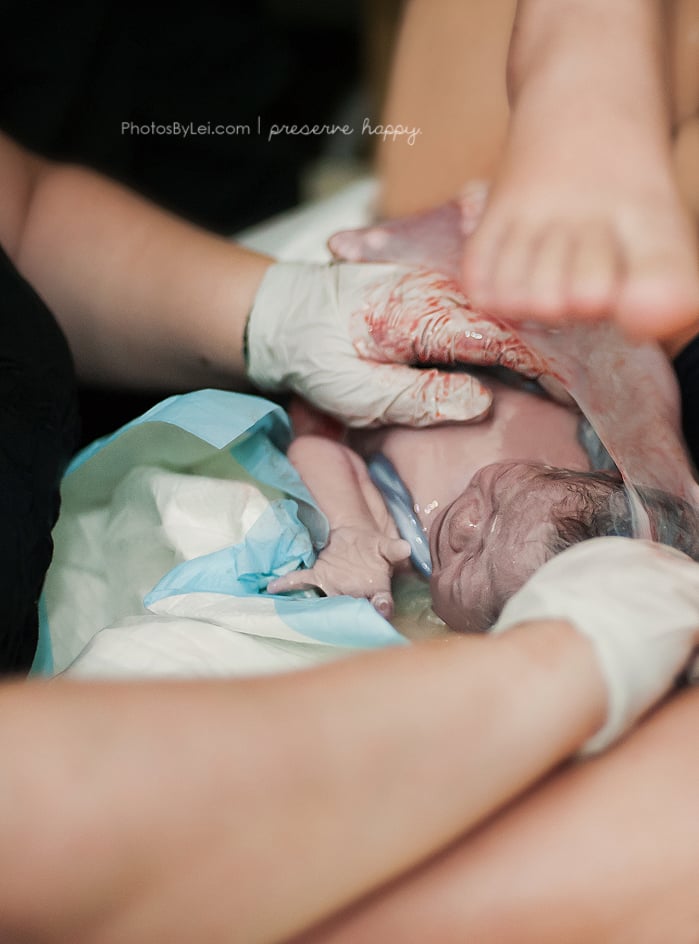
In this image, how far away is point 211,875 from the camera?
28 centimetres

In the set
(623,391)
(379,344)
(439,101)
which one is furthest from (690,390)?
(439,101)

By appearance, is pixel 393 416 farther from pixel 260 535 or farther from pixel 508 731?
pixel 508 731

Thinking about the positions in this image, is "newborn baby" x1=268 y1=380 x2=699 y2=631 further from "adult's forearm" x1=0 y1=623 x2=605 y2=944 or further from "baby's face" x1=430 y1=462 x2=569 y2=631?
"adult's forearm" x1=0 y1=623 x2=605 y2=944

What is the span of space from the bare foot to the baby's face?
136 mm

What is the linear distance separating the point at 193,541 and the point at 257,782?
24cm

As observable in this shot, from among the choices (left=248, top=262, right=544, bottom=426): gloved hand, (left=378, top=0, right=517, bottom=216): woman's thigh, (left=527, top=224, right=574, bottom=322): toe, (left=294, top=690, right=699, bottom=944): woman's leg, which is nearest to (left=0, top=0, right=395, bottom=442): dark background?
(left=378, top=0, right=517, bottom=216): woman's thigh

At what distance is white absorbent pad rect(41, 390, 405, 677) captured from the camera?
43 cm

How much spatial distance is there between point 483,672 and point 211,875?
0.12 m

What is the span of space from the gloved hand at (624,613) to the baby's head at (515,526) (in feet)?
0.24

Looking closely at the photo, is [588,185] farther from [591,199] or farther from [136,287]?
[136,287]

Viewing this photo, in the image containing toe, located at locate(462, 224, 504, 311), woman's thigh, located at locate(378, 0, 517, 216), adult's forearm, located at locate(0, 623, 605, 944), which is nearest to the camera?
adult's forearm, located at locate(0, 623, 605, 944)

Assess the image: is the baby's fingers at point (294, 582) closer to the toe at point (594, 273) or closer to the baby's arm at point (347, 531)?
the baby's arm at point (347, 531)

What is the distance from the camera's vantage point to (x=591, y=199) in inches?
14.5

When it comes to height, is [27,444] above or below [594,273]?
below
